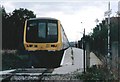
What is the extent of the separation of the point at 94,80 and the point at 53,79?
3.46 ft

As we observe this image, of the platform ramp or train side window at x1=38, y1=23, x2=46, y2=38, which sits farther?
train side window at x1=38, y1=23, x2=46, y2=38

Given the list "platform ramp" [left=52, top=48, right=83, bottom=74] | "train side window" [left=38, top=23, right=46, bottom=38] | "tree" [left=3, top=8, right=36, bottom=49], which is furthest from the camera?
"tree" [left=3, top=8, right=36, bottom=49]

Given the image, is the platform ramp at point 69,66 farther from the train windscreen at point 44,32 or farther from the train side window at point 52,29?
the train side window at point 52,29

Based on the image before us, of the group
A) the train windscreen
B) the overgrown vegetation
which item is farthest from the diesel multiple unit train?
the overgrown vegetation

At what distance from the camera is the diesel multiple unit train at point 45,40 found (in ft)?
60.2

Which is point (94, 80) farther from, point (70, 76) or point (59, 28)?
point (59, 28)

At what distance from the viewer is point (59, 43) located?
18359 millimetres

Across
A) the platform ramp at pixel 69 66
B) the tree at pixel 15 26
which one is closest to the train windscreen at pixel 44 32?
the platform ramp at pixel 69 66

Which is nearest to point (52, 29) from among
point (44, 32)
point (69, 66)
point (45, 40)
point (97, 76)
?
point (44, 32)

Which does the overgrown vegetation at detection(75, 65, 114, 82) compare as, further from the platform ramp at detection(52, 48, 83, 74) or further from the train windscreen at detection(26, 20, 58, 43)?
the train windscreen at detection(26, 20, 58, 43)

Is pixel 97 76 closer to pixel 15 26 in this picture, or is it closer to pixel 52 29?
pixel 52 29

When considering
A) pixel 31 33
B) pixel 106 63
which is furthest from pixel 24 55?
pixel 106 63

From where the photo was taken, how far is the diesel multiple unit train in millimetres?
18359

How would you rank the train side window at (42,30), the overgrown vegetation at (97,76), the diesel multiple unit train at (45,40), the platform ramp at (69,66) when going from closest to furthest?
the overgrown vegetation at (97,76)
the platform ramp at (69,66)
the diesel multiple unit train at (45,40)
the train side window at (42,30)
